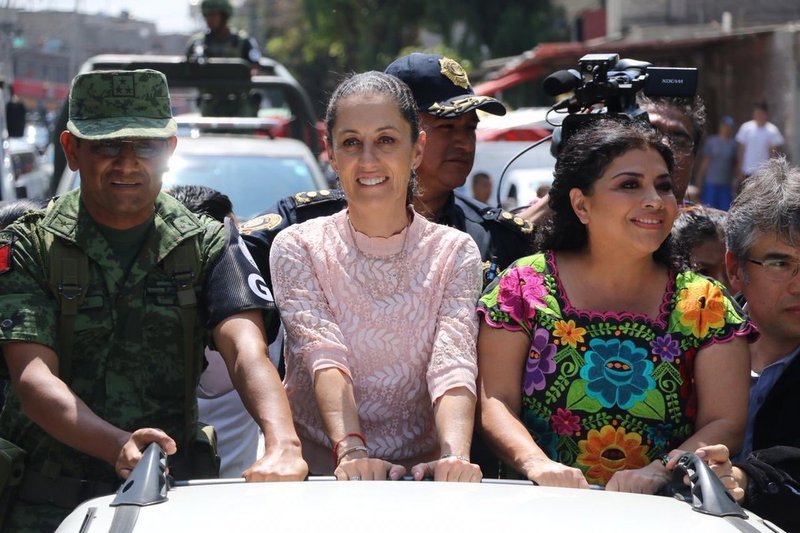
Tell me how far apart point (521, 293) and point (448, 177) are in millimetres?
854

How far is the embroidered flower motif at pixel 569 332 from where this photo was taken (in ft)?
10.7

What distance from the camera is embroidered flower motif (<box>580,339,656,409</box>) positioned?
3.20 metres

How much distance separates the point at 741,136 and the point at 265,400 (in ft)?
52.3

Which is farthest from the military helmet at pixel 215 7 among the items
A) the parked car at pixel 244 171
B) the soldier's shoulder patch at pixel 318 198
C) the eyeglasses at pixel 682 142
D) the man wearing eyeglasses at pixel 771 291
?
the man wearing eyeglasses at pixel 771 291

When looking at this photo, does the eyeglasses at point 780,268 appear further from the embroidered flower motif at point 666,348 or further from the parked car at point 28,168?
the parked car at point 28,168

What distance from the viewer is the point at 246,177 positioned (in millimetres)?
7875

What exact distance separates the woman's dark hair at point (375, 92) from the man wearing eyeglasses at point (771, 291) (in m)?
1.04

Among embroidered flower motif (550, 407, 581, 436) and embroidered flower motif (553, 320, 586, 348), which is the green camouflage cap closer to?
embroidered flower motif (553, 320, 586, 348)

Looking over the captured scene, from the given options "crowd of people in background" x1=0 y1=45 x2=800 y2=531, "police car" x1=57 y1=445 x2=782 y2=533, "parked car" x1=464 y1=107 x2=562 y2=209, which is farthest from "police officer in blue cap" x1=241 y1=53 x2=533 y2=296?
"parked car" x1=464 y1=107 x2=562 y2=209

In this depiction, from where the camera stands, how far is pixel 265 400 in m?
3.01

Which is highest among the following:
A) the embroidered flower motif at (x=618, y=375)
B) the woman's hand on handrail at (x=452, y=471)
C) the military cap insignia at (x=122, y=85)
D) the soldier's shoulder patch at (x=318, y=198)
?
the military cap insignia at (x=122, y=85)

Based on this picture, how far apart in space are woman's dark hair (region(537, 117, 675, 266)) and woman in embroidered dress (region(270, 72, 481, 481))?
32 cm

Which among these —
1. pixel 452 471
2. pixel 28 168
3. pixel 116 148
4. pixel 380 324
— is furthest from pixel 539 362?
pixel 28 168

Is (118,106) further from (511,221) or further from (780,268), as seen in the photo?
(780,268)
